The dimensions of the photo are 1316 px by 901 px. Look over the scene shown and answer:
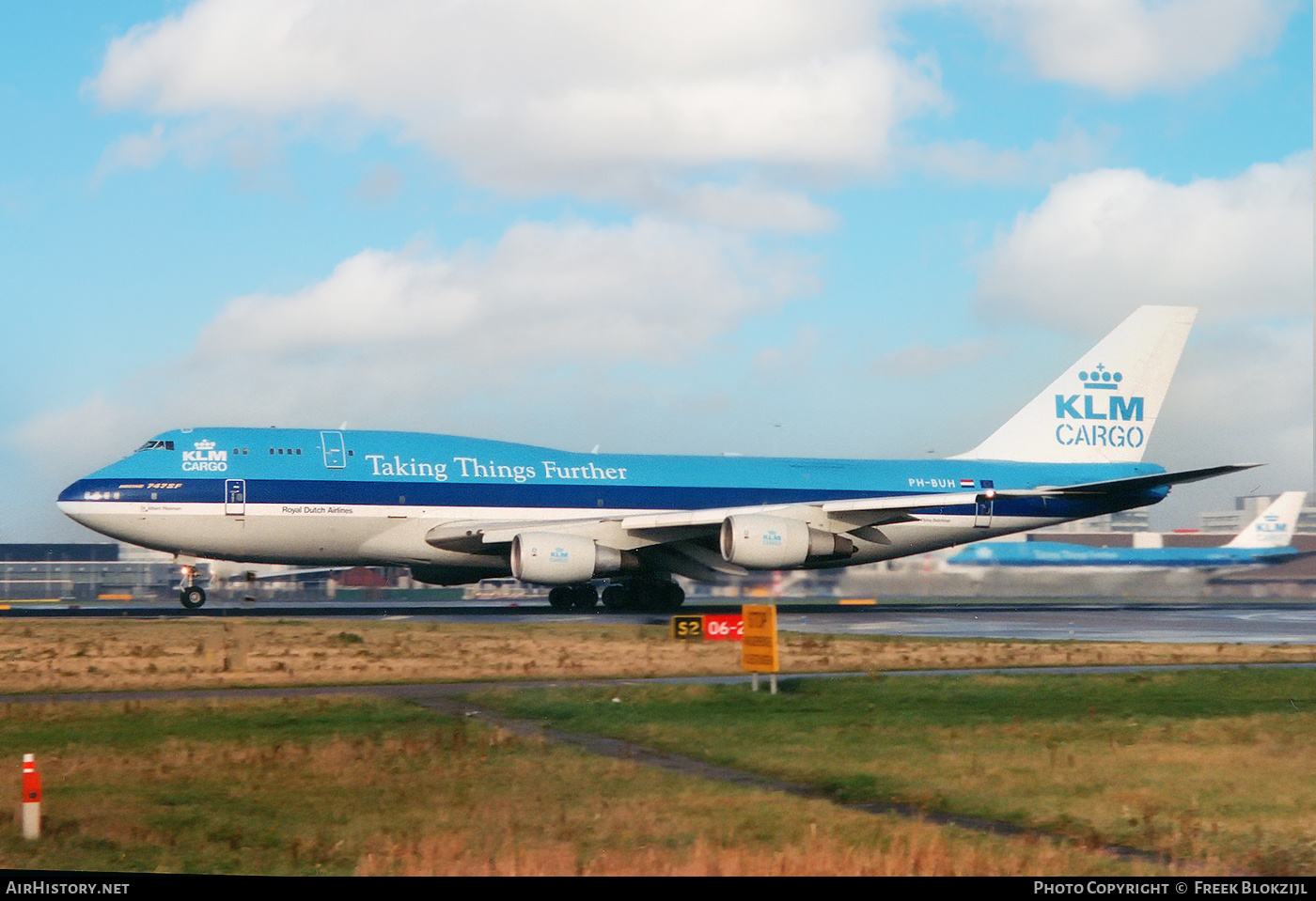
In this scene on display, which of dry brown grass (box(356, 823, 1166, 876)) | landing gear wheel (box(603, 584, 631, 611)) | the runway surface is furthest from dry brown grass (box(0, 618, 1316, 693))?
dry brown grass (box(356, 823, 1166, 876))

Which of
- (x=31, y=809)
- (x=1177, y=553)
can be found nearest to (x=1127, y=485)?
(x=1177, y=553)

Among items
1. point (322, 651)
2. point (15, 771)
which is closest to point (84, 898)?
point (15, 771)

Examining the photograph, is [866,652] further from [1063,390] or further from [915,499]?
[1063,390]

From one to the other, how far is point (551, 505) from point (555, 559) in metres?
3.40

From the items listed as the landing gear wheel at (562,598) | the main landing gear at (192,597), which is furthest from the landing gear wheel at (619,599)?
the main landing gear at (192,597)

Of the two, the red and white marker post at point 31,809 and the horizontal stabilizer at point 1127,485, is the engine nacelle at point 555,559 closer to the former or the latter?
the horizontal stabilizer at point 1127,485

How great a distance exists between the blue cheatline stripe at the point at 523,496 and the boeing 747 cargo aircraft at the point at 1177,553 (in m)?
15.0

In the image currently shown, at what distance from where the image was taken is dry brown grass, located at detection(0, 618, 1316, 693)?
2681cm

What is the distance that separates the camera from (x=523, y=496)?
42281 millimetres

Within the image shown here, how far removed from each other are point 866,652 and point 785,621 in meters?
9.71

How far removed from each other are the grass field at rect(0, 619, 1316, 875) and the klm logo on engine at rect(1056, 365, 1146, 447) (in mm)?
25466

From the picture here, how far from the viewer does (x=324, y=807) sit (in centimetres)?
1391

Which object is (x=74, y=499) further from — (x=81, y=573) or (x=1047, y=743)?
(x=81, y=573)

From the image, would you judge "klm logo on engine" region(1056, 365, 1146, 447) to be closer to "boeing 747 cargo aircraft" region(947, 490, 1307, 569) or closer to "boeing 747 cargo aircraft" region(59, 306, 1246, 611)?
"boeing 747 cargo aircraft" region(59, 306, 1246, 611)
